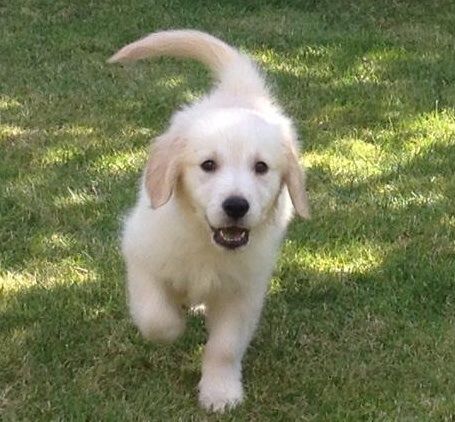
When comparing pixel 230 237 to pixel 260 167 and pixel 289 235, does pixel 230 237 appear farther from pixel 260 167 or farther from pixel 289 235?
pixel 289 235

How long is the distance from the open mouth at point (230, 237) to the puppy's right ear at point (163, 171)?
19 cm

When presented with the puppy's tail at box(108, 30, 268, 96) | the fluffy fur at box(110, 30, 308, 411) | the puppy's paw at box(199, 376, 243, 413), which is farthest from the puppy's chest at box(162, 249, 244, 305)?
the puppy's tail at box(108, 30, 268, 96)

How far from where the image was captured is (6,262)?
445 cm

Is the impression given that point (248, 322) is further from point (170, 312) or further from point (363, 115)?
point (363, 115)

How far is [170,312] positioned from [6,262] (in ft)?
3.60

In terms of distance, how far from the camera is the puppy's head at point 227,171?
3.26 metres

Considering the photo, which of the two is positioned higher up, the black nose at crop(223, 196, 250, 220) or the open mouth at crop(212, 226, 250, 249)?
the black nose at crop(223, 196, 250, 220)

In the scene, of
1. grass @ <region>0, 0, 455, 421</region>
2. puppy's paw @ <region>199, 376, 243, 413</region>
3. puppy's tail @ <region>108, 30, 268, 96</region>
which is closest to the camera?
puppy's paw @ <region>199, 376, 243, 413</region>

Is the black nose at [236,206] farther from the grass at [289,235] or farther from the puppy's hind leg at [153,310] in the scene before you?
the grass at [289,235]

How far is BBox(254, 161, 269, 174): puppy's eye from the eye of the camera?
339 centimetres

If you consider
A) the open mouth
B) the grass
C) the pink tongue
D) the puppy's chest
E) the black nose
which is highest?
the black nose

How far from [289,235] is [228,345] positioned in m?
1.34

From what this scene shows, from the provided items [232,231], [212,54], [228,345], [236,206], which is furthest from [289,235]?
[236,206]

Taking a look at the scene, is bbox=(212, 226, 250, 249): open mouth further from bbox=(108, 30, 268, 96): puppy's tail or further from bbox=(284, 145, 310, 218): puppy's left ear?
bbox=(108, 30, 268, 96): puppy's tail
